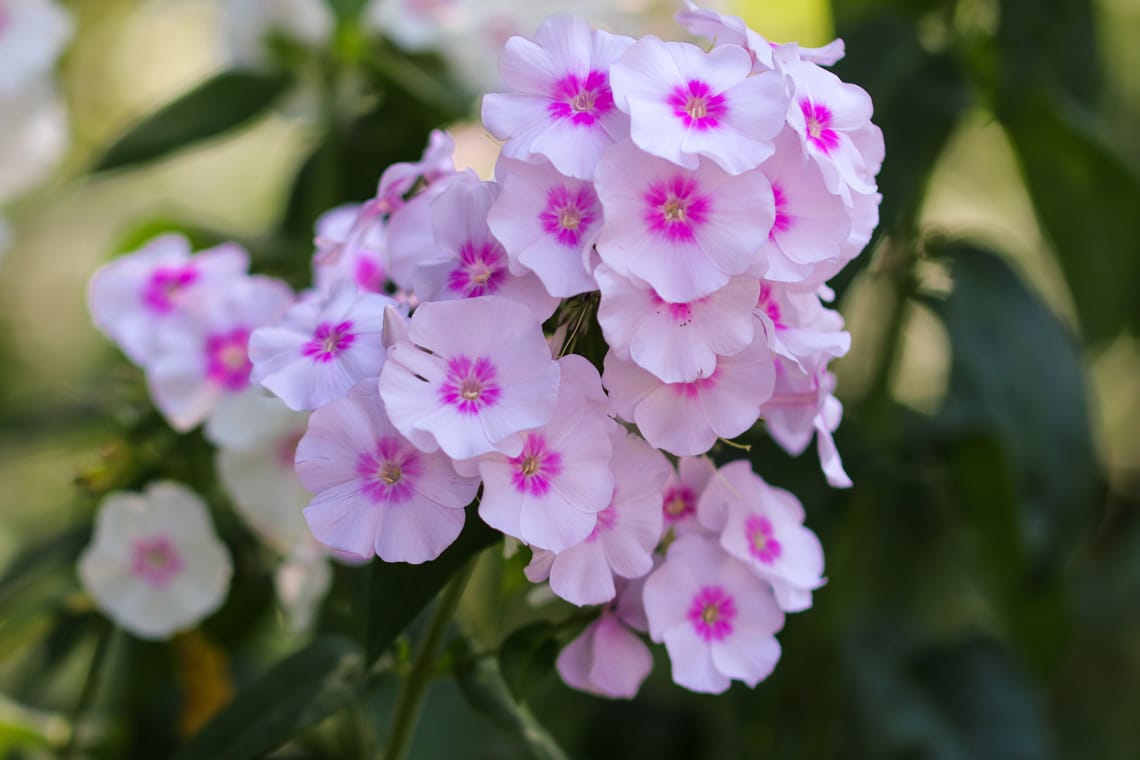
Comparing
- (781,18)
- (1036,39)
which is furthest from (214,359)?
(781,18)

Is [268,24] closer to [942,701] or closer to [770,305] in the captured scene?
[770,305]

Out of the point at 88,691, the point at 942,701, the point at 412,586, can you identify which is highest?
the point at 412,586

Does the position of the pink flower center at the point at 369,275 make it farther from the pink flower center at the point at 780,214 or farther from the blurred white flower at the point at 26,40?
the blurred white flower at the point at 26,40

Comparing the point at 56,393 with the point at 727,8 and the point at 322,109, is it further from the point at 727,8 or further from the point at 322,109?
the point at 727,8

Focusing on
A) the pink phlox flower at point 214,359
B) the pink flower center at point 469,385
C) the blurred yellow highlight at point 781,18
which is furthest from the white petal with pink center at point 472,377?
the blurred yellow highlight at point 781,18

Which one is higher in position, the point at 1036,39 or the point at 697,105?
the point at 697,105

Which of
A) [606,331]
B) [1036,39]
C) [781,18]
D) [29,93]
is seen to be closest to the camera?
[606,331]
